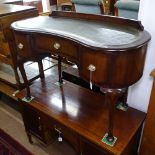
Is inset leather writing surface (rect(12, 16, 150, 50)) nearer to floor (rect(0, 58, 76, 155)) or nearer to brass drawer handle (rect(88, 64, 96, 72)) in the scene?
brass drawer handle (rect(88, 64, 96, 72))

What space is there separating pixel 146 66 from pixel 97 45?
44cm

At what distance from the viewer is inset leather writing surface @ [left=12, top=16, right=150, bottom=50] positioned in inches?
33.4

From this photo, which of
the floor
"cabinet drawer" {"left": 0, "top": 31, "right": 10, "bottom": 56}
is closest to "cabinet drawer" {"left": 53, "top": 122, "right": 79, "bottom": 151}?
the floor

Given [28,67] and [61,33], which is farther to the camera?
[28,67]

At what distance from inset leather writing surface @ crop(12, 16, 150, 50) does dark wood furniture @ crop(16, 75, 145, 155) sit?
54cm

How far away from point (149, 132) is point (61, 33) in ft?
2.52

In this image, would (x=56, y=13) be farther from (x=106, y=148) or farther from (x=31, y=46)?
(x=106, y=148)

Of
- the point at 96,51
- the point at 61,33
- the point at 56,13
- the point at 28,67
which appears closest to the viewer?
the point at 96,51

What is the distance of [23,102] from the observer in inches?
59.1

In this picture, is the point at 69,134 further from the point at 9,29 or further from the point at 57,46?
the point at 9,29

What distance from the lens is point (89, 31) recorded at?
103 centimetres

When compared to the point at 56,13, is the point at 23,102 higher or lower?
lower

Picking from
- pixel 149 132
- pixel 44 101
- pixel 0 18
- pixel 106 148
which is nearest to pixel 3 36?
pixel 0 18

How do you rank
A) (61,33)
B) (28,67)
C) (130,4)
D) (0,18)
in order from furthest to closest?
(28,67) → (130,4) → (0,18) → (61,33)
